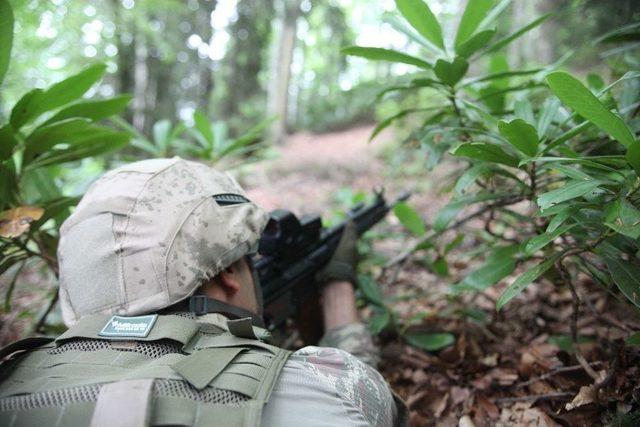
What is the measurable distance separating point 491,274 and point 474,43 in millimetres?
831

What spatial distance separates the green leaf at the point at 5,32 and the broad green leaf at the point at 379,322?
1775 millimetres

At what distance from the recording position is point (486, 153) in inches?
47.0

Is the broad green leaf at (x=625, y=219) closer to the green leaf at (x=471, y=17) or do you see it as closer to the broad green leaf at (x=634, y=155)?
the broad green leaf at (x=634, y=155)

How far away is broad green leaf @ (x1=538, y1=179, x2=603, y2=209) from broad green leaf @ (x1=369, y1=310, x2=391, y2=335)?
1.16m

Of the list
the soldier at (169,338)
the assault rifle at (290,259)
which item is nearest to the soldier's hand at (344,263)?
the assault rifle at (290,259)

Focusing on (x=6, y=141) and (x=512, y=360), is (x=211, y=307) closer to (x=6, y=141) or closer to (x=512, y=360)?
(x=6, y=141)

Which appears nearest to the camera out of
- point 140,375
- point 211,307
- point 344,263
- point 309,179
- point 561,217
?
point 140,375

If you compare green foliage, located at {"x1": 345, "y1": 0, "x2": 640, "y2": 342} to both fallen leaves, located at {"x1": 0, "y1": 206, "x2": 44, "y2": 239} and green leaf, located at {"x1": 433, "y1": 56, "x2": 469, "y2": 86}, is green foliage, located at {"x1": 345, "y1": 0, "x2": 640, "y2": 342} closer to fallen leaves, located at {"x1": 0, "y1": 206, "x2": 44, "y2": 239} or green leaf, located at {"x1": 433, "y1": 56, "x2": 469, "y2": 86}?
green leaf, located at {"x1": 433, "y1": 56, "x2": 469, "y2": 86}

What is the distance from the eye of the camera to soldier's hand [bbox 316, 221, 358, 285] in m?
2.11

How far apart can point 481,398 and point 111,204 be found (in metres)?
1.54

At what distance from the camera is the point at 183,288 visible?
121 cm

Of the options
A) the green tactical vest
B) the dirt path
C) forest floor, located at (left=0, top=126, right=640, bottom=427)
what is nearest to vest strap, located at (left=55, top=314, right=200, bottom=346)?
the green tactical vest

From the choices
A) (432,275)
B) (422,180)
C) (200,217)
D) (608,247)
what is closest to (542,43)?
(422,180)

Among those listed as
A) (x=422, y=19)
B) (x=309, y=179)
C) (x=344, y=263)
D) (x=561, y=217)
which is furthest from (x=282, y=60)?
(x=561, y=217)
